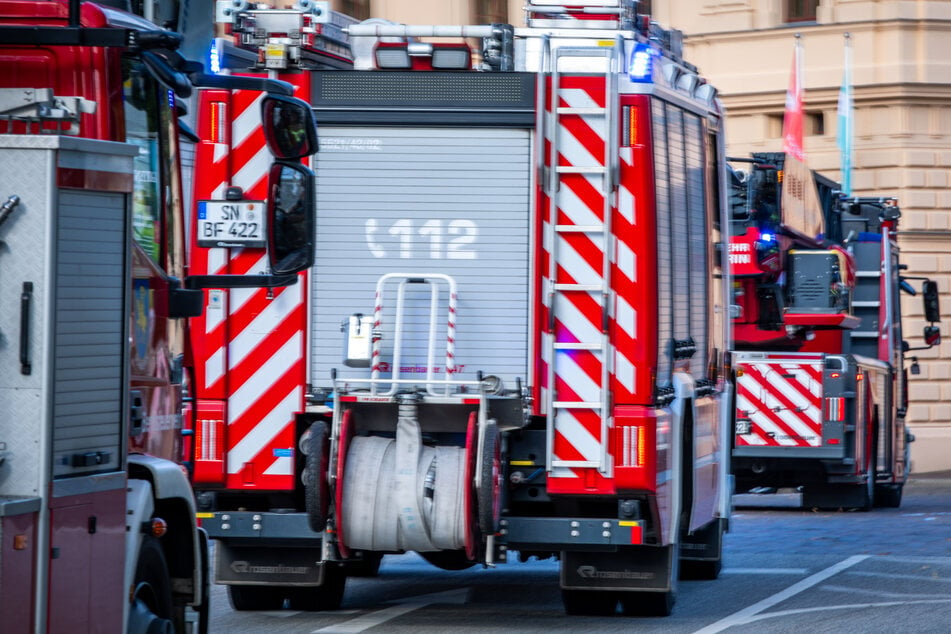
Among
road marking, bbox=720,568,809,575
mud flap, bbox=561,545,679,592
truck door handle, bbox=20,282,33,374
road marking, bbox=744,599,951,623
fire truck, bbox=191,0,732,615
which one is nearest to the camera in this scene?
truck door handle, bbox=20,282,33,374

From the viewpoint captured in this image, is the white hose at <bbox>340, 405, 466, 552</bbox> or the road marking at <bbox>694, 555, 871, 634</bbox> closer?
the white hose at <bbox>340, 405, 466, 552</bbox>

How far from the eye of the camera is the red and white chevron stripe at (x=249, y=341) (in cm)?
1021

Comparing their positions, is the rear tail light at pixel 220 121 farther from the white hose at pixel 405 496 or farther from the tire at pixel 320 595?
the tire at pixel 320 595

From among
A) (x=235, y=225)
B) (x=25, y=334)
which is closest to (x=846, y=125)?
(x=235, y=225)

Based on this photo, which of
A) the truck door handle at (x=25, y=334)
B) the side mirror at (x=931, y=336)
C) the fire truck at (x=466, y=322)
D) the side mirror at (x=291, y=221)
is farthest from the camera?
the side mirror at (x=931, y=336)

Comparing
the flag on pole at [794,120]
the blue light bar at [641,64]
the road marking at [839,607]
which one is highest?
the flag on pole at [794,120]

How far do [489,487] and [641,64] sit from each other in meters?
2.34

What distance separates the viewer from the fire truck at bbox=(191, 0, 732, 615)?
9773 millimetres

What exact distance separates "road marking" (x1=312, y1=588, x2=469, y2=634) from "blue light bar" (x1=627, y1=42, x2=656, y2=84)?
127 inches

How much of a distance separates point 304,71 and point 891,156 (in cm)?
2063

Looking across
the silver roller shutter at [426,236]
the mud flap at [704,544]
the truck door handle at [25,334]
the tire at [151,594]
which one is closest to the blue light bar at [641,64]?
the silver roller shutter at [426,236]

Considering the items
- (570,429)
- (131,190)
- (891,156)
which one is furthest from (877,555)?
(891,156)

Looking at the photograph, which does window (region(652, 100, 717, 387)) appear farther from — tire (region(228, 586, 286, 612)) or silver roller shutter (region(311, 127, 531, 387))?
tire (region(228, 586, 286, 612))

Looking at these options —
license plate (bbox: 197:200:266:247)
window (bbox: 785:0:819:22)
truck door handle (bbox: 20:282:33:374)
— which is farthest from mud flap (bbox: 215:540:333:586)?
window (bbox: 785:0:819:22)
